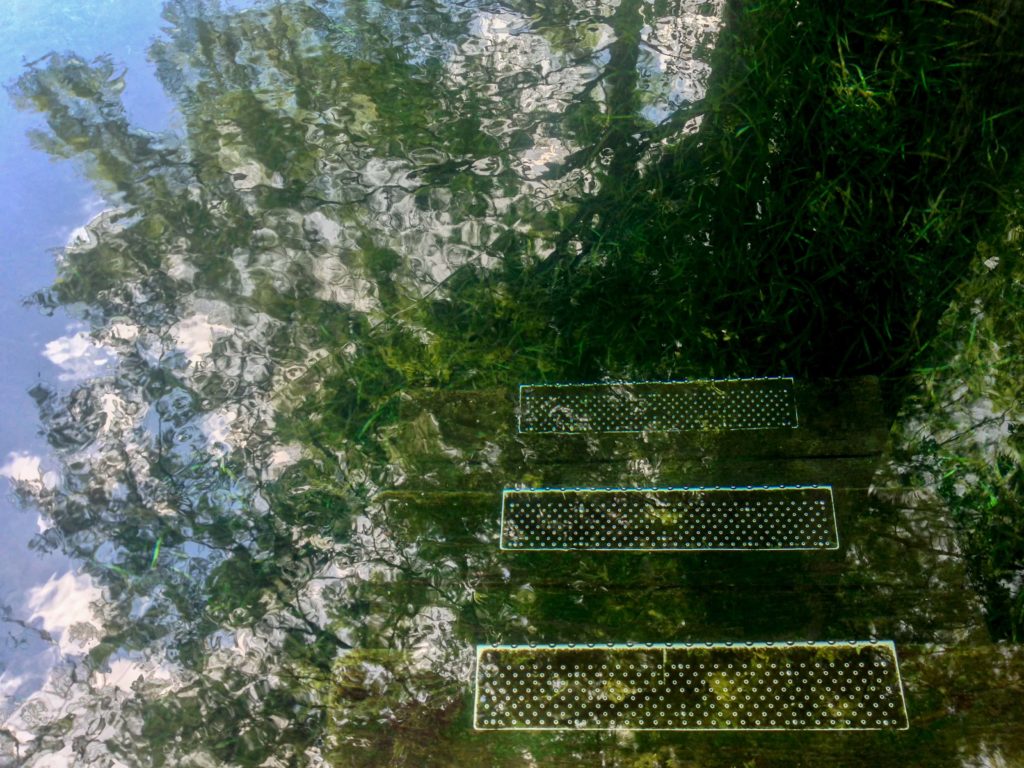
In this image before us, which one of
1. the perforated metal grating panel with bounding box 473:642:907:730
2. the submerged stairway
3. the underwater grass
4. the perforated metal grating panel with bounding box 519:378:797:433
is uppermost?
the underwater grass

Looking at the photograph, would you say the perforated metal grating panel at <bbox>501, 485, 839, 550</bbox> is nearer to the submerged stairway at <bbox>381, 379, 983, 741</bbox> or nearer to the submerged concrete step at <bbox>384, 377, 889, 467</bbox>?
the submerged stairway at <bbox>381, 379, 983, 741</bbox>

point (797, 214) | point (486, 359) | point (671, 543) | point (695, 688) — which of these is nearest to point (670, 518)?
point (671, 543)

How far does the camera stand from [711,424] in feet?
7.14

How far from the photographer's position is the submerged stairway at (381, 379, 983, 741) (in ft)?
5.91

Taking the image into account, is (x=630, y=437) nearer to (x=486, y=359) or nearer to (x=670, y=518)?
(x=670, y=518)

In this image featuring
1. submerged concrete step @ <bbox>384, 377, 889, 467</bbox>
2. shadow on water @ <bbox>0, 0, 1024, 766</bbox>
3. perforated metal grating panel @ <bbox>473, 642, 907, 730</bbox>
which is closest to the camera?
perforated metal grating panel @ <bbox>473, 642, 907, 730</bbox>

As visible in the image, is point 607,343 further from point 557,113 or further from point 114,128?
point 114,128

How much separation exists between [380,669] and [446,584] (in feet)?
0.89

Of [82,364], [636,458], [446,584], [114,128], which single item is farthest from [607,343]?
[114,128]

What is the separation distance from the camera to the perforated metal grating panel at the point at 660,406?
2.18 meters

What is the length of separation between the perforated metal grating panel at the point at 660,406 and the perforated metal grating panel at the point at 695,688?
63cm

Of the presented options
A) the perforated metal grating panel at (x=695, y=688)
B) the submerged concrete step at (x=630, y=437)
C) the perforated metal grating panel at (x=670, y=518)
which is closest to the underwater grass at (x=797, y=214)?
the submerged concrete step at (x=630, y=437)

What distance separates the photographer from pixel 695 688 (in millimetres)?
1804

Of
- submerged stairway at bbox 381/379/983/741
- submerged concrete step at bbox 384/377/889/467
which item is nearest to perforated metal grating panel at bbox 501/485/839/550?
submerged stairway at bbox 381/379/983/741
